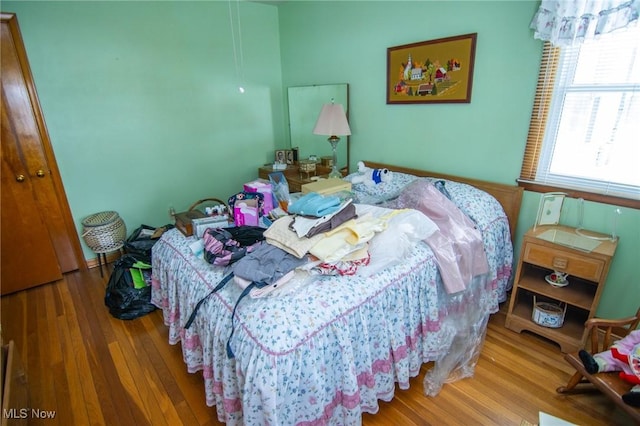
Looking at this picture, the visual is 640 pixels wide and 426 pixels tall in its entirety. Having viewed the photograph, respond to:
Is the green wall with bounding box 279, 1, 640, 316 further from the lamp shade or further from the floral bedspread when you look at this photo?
the floral bedspread

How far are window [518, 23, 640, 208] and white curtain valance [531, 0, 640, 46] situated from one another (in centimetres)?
9

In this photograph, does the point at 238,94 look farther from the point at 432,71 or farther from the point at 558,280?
the point at 558,280

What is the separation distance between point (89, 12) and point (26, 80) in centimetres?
74

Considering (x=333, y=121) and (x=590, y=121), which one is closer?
(x=590, y=121)

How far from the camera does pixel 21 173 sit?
2564mm

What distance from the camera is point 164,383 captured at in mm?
1799

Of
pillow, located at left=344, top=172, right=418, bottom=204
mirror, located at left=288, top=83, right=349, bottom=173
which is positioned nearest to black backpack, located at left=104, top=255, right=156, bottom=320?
pillow, located at left=344, top=172, right=418, bottom=204

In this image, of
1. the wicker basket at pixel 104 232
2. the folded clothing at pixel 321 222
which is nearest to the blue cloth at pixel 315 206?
the folded clothing at pixel 321 222

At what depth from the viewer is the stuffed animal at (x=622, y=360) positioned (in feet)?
4.44

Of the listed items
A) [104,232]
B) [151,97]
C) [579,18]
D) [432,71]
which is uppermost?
[579,18]

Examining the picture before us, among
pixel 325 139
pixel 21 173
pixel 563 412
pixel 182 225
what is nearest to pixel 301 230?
pixel 182 225

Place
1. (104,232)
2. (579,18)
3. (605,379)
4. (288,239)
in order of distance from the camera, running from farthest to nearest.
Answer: (104,232), (579,18), (288,239), (605,379)

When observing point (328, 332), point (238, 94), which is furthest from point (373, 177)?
point (238, 94)

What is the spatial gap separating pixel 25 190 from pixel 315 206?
2528 millimetres
